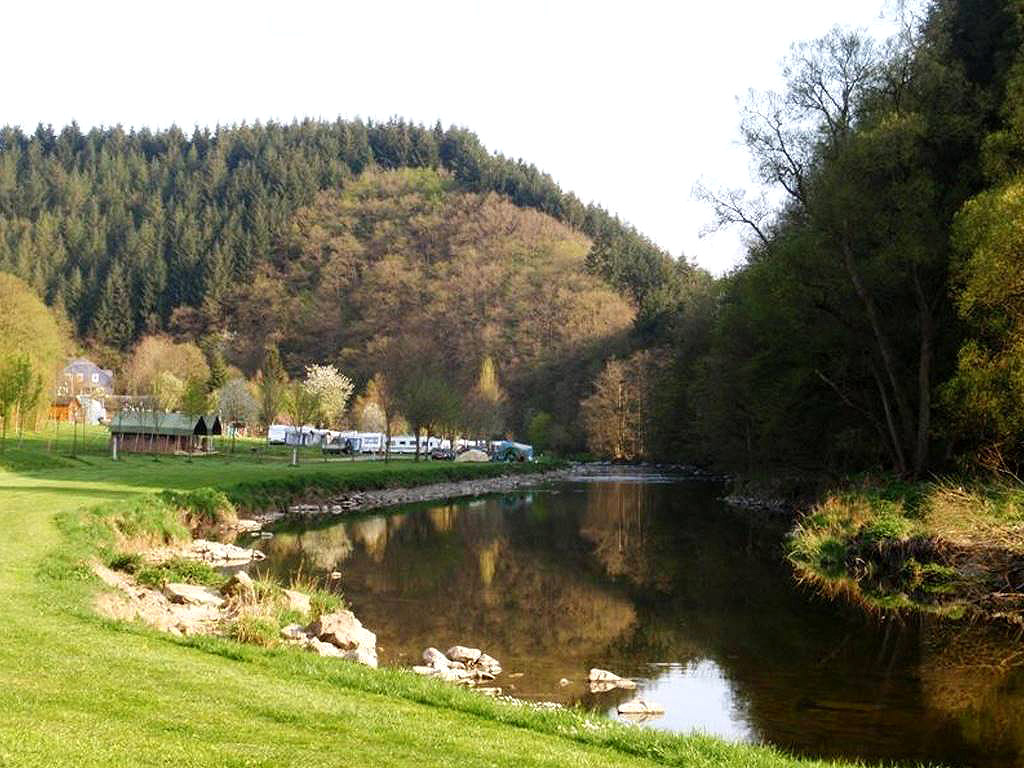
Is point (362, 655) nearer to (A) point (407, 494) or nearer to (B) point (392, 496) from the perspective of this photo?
(B) point (392, 496)

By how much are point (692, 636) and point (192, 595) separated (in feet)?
30.9

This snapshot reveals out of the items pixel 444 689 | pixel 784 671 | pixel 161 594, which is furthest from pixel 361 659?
pixel 784 671

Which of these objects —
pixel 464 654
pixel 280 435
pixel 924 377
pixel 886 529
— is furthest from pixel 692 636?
pixel 280 435

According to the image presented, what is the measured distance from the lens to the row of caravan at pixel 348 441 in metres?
83.9

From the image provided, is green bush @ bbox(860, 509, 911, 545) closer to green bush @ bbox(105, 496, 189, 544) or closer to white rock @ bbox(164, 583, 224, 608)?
white rock @ bbox(164, 583, 224, 608)

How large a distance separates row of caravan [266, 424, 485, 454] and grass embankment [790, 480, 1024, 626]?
188 ft


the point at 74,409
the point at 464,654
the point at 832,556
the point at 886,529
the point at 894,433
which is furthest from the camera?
the point at 74,409

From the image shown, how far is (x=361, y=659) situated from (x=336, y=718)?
5.63 meters

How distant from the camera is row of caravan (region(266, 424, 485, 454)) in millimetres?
83938

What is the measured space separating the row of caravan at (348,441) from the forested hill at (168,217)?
3898 centimetres

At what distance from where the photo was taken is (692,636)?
18.8m

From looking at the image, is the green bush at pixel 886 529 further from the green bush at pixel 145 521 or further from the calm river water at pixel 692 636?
the green bush at pixel 145 521

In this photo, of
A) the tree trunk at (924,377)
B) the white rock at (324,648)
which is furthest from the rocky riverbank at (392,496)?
the tree trunk at (924,377)

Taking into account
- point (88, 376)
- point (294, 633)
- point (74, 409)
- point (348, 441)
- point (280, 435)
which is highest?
point (88, 376)
